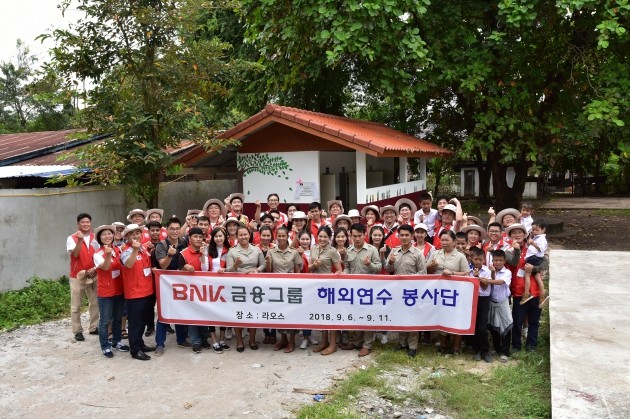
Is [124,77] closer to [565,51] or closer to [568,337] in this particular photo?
[568,337]

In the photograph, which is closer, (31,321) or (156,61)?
(31,321)

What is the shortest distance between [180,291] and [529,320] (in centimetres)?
400

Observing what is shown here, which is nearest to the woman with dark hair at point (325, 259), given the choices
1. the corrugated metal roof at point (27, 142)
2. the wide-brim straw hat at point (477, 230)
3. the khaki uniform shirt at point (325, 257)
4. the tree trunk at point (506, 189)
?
the khaki uniform shirt at point (325, 257)

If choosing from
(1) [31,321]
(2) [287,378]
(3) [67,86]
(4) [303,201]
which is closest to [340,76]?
(4) [303,201]

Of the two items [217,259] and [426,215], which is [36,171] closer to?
[217,259]

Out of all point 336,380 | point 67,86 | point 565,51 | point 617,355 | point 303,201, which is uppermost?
point 565,51

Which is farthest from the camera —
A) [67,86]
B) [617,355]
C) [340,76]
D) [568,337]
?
[340,76]

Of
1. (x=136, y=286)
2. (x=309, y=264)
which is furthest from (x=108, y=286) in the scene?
(x=309, y=264)

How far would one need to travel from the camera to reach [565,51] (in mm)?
13375

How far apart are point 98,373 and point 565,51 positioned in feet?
39.8

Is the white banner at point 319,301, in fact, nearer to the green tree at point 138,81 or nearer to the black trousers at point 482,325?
→ the black trousers at point 482,325

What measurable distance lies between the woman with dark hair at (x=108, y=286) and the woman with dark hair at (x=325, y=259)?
2204 mm

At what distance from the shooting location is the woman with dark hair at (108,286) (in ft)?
20.8

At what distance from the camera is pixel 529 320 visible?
21.1 feet
